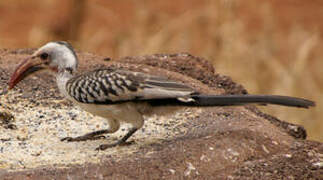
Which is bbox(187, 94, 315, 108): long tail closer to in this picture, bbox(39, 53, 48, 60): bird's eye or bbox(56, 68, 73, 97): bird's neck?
bbox(56, 68, 73, 97): bird's neck

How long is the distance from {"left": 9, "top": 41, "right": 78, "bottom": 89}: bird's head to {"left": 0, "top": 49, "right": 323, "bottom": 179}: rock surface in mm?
390

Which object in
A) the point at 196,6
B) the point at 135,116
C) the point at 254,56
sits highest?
the point at 196,6

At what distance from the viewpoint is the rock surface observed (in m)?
4.52

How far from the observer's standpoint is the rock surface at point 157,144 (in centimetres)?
452

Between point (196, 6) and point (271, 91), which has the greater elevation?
point (196, 6)

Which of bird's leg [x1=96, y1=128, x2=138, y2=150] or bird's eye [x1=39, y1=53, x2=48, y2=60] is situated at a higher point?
bird's eye [x1=39, y1=53, x2=48, y2=60]

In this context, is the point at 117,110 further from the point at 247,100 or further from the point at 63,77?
the point at 247,100

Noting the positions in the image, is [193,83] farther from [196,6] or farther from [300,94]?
[196,6]

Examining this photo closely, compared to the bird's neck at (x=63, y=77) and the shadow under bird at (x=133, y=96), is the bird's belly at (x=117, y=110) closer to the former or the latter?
the shadow under bird at (x=133, y=96)

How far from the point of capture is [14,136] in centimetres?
536

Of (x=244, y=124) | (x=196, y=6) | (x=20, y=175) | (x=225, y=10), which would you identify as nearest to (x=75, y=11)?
(x=225, y=10)

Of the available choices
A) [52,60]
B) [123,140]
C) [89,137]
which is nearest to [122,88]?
[123,140]

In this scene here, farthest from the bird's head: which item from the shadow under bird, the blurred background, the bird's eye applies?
the blurred background

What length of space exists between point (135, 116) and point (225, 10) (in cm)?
355
